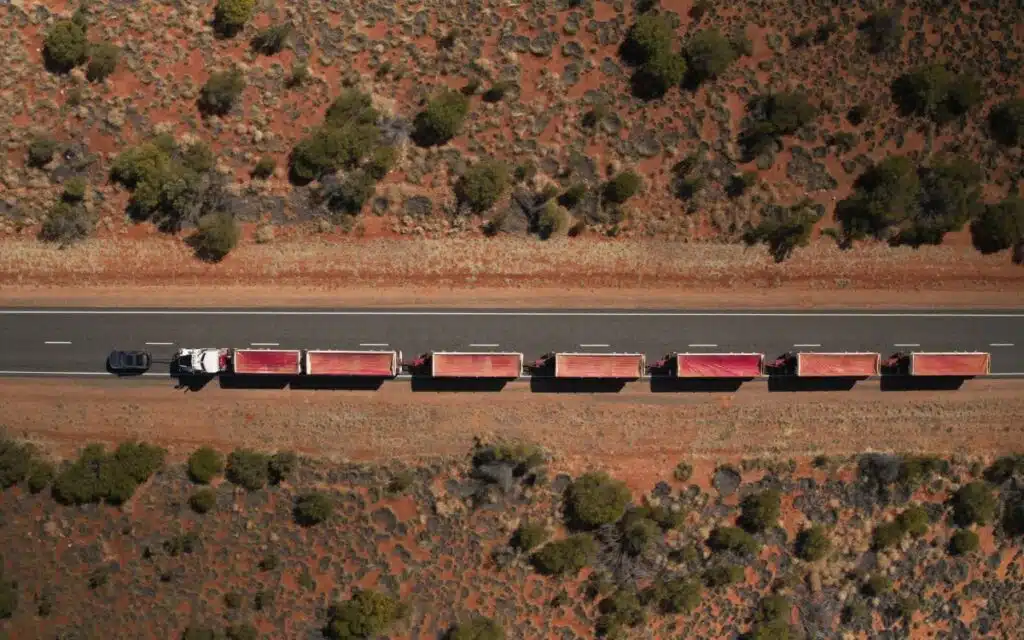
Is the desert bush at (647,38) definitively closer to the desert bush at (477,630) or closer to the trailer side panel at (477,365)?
the trailer side panel at (477,365)

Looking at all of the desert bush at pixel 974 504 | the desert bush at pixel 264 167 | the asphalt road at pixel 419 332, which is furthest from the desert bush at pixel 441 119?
the desert bush at pixel 974 504

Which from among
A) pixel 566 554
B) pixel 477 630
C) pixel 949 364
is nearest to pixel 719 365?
pixel 949 364

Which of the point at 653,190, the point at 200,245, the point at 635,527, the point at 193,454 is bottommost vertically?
the point at 635,527

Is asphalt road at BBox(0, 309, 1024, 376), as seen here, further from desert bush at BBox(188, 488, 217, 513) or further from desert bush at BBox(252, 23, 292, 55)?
desert bush at BBox(252, 23, 292, 55)

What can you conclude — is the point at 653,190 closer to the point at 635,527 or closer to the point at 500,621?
the point at 635,527

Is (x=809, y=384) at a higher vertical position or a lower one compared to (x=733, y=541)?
higher

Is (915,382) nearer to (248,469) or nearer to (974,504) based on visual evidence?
(974,504)

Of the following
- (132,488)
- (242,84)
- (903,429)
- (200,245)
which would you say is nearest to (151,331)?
(200,245)
